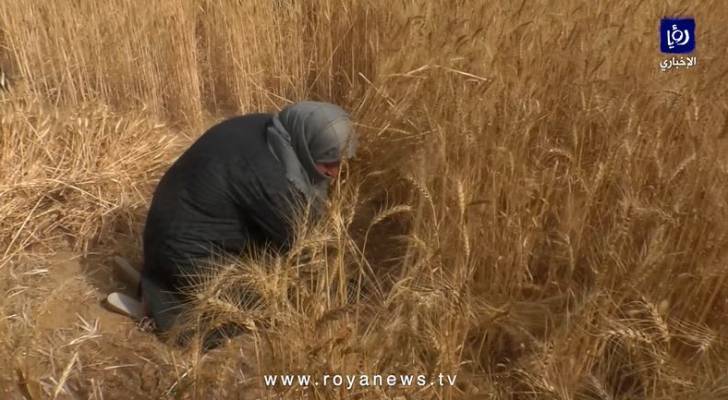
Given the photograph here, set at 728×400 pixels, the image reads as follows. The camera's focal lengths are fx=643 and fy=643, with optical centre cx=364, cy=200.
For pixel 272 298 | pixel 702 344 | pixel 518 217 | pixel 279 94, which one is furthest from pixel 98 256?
pixel 702 344

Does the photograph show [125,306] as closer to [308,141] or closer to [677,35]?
[308,141]

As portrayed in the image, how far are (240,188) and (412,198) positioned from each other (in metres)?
0.58

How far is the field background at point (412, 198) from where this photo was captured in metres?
1.38

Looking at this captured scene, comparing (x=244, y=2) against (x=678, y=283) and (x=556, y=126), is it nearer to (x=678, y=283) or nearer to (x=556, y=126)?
(x=556, y=126)

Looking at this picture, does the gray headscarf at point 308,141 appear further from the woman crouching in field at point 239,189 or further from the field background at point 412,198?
the field background at point 412,198

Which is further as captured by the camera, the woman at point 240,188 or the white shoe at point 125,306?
the white shoe at point 125,306

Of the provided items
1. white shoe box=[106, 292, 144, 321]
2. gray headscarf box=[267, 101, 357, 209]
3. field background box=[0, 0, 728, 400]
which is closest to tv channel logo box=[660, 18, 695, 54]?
field background box=[0, 0, 728, 400]

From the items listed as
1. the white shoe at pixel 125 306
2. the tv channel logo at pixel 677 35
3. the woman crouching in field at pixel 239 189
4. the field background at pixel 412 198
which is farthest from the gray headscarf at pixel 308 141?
the tv channel logo at pixel 677 35

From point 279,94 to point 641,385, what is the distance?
226cm

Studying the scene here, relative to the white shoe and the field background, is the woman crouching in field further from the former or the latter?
the field background

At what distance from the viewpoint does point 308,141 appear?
6.98 ft

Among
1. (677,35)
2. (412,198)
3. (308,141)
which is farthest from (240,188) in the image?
(677,35)

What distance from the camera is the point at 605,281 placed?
146 cm

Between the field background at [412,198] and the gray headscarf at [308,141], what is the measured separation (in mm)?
137
